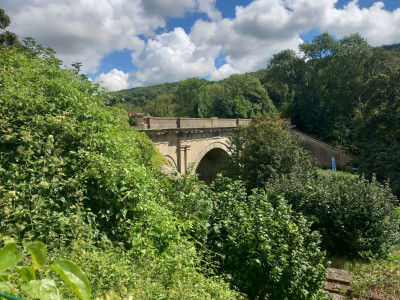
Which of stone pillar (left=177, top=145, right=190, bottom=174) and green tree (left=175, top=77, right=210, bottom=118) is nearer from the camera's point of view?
stone pillar (left=177, top=145, right=190, bottom=174)

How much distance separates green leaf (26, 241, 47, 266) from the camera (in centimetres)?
70

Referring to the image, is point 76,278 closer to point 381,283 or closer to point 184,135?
point 381,283

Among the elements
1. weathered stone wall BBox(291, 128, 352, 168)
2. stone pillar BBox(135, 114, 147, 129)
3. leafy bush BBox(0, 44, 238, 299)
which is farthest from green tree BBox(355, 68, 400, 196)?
leafy bush BBox(0, 44, 238, 299)

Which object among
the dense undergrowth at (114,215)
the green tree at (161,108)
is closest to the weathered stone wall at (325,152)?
the green tree at (161,108)

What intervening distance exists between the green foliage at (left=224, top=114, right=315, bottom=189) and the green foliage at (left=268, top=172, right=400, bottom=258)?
2977 mm

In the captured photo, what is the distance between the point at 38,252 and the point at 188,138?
1433cm

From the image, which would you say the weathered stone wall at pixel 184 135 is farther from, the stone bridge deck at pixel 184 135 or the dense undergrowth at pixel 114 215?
the dense undergrowth at pixel 114 215

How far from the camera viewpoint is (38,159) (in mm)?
3764

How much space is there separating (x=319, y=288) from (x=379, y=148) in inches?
551

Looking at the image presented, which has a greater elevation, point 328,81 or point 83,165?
point 328,81

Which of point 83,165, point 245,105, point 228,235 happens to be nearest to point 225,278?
point 228,235

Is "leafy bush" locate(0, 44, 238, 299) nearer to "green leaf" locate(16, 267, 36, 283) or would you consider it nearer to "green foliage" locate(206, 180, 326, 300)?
"green foliage" locate(206, 180, 326, 300)

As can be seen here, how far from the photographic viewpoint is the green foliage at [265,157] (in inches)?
535

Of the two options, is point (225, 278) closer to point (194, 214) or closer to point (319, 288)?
point (194, 214)
